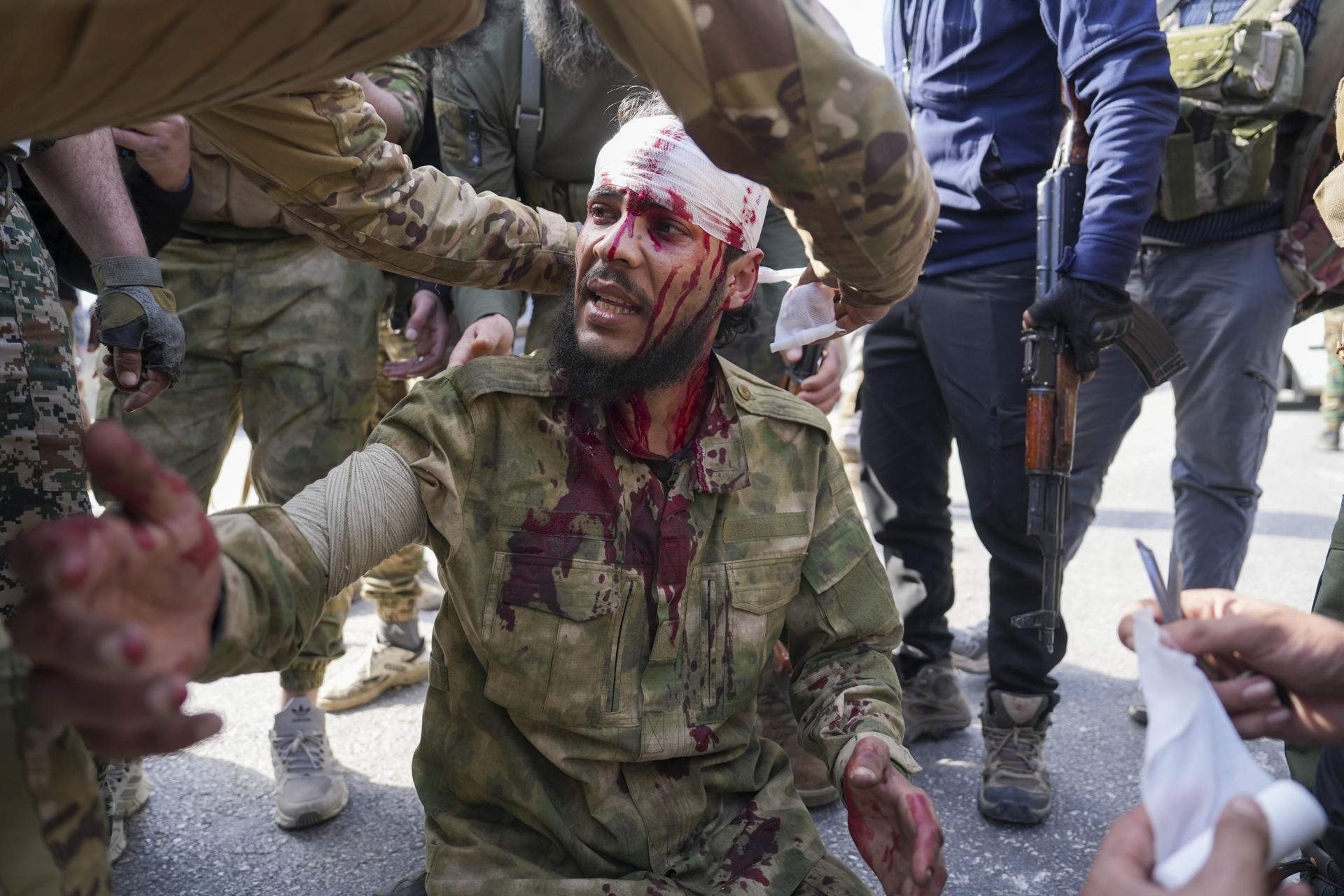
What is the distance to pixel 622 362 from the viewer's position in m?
2.16

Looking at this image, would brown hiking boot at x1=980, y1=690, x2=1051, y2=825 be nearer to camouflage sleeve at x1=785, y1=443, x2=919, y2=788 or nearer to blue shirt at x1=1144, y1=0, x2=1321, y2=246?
camouflage sleeve at x1=785, y1=443, x2=919, y2=788

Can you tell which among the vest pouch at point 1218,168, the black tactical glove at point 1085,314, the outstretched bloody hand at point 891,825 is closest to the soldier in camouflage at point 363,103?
the outstretched bloody hand at point 891,825

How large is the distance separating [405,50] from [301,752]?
2151 mm

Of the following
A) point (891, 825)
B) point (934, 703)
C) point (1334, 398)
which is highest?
point (891, 825)

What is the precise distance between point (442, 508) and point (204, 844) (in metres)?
1.43

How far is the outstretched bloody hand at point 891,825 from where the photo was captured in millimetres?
1730

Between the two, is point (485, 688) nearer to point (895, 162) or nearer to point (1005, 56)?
Answer: point (895, 162)

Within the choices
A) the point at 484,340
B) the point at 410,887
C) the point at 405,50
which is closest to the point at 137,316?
the point at 484,340

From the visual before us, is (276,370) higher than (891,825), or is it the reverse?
(276,370)

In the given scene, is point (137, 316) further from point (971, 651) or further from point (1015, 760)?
point (971, 651)

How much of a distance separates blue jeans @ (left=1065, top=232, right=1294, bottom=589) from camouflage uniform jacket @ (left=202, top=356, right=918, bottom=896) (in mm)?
1534

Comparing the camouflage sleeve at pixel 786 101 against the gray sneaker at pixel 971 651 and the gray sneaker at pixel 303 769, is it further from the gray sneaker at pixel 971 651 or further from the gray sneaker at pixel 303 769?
the gray sneaker at pixel 971 651

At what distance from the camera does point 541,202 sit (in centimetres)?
334

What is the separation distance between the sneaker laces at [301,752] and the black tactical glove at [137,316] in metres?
1.13
